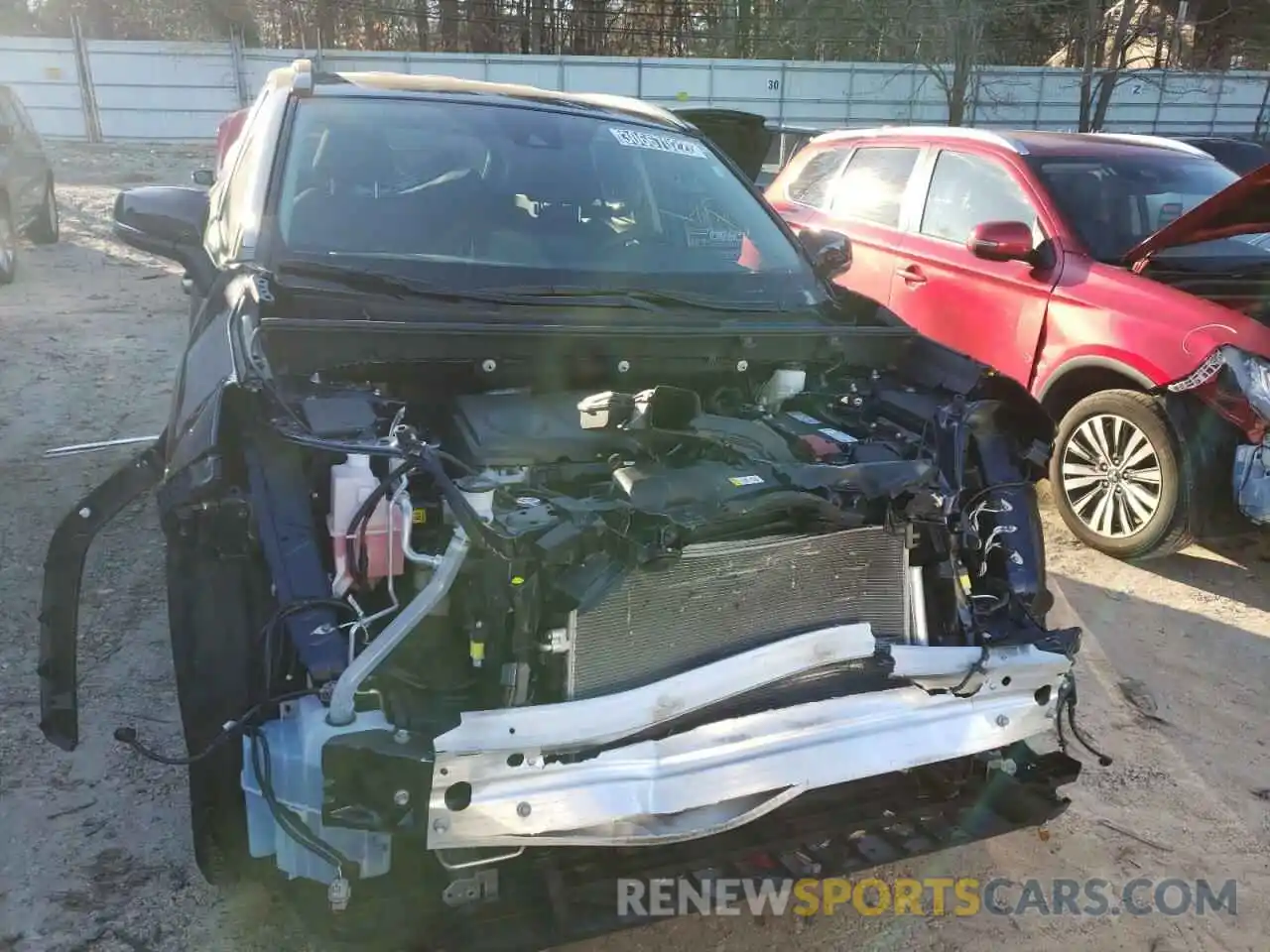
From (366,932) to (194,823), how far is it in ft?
1.72

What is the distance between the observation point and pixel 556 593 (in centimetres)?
195

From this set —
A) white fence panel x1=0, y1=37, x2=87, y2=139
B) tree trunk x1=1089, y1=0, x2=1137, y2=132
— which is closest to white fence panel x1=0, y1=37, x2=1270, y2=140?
white fence panel x1=0, y1=37, x2=87, y2=139

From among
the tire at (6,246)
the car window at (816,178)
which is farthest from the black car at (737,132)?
the tire at (6,246)

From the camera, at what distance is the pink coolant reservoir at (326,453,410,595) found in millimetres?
2027

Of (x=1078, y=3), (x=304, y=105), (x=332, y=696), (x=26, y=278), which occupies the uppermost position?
(x=1078, y=3)

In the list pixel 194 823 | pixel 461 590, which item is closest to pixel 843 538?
pixel 461 590

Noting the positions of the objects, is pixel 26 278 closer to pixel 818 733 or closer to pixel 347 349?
pixel 347 349

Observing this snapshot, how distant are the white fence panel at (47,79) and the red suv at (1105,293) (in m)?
19.4

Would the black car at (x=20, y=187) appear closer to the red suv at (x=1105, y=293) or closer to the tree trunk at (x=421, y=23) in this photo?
the red suv at (x=1105, y=293)

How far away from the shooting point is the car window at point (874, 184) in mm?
5953

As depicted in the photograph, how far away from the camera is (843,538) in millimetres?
2227

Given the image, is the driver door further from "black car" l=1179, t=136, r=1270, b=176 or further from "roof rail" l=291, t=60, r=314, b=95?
"black car" l=1179, t=136, r=1270, b=176

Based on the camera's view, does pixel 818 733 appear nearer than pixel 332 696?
No

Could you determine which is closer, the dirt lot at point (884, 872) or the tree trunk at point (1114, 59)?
the dirt lot at point (884, 872)
